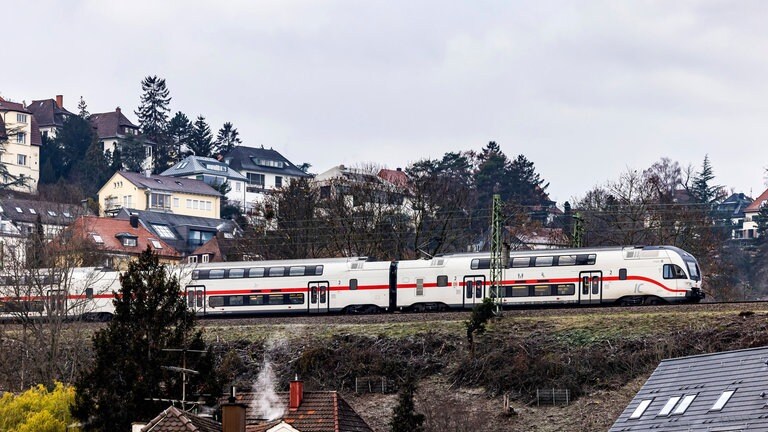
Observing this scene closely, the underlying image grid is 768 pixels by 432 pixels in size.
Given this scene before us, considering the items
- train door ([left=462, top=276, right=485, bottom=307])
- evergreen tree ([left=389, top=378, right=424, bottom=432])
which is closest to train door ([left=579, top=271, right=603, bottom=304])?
train door ([left=462, top=276, right=485, bottom=307])

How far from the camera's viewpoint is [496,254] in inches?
2847

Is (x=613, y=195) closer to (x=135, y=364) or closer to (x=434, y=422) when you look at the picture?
(x=434, y=422)

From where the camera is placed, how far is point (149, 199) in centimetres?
15712

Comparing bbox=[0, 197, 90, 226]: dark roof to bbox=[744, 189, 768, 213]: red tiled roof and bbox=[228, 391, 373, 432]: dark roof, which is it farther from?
bbox=[228, 391, 373, 432]: dark roof

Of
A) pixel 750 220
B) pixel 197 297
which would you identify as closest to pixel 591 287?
pixel 197 297

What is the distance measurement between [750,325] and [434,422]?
44.9 ft

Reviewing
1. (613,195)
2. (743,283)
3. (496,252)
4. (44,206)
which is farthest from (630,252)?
(44,206)

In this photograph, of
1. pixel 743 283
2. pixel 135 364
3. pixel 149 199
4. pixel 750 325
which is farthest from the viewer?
pixel 149 199

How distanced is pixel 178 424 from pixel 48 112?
15598 centimetres

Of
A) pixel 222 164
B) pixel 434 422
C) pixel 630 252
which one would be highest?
pixel 222 164

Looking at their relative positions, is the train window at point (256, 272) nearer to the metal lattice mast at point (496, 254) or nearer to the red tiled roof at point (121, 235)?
the metal lattice mast at point (496, 254)

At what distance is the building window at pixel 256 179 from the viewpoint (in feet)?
605

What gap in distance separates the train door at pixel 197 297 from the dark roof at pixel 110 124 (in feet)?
369

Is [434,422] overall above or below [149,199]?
below
